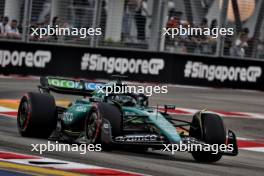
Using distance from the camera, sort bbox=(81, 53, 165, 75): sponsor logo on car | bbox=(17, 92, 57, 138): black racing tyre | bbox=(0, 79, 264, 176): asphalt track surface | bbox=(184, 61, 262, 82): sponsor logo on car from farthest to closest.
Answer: bbox=(184, 61, 262, 82): sponsor logo on car → bbox=(81, 53, 165, 75): sponsor logo on car → bbox=(17, 92, 57, 138): black racing tyre → bbox=(0, 79, 264, 176): asphalt track surface

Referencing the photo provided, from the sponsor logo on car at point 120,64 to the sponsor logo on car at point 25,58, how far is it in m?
1.19

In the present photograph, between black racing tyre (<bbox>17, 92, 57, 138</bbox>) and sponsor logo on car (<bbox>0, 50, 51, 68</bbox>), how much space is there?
39.5ft

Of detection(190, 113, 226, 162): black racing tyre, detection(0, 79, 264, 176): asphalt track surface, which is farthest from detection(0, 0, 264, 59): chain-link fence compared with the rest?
detection(190, 113, 226, 162): black racing tyre

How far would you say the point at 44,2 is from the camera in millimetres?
24203

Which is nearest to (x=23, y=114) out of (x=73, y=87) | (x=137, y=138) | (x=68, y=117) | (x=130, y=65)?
(x=68, y=117)

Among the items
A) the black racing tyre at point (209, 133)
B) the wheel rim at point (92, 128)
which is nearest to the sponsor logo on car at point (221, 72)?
the black racing tyre at point (209, 133)

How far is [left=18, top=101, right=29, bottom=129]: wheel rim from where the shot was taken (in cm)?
1175

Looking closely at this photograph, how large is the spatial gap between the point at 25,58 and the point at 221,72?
19.2 feet

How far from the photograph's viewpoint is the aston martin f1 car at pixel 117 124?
10492 mm

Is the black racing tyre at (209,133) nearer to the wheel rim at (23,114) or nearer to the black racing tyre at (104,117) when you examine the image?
the black racing tyre at (104,117)

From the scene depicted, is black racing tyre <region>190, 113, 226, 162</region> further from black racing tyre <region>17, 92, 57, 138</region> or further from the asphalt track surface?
black racing tyre <region>17, 92, 57, 138</region>

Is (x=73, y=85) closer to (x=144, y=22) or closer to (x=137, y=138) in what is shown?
(x=137, y=138)

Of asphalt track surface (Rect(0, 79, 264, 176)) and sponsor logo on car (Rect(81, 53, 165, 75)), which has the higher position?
sponsor logo on car (Rect(81, 53, 165, 75))

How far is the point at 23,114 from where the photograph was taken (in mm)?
12000
